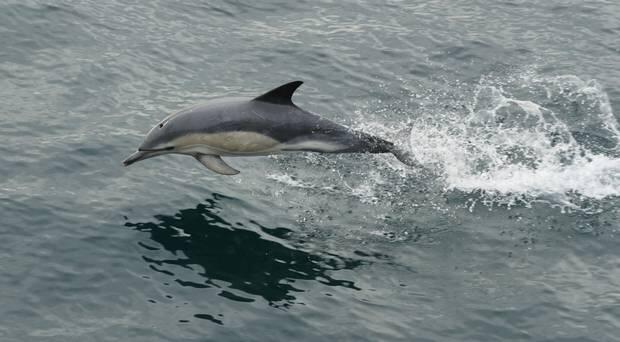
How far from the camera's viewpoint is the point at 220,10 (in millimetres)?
26547

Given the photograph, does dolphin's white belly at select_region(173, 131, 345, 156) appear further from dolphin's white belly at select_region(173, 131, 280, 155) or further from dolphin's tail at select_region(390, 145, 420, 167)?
dolphin's tail at select_region(390, 145, 420, 167)

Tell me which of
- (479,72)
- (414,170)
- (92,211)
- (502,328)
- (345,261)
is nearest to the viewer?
(502,328)

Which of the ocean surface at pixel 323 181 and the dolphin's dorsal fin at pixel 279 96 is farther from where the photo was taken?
the dolphin's dorsal fin at pixel 279 96

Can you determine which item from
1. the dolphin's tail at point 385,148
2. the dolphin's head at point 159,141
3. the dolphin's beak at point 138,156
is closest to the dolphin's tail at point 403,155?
the dolphin's tail at point 385,148

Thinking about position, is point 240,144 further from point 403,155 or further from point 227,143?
point 403,155

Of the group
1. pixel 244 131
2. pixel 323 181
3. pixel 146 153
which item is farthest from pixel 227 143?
pixel 323 181

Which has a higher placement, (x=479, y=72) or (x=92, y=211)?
(x=479, y=72)

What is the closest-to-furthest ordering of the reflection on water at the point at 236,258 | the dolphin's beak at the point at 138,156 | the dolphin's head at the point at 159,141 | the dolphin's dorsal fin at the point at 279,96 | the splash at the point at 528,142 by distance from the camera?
the reflection on water at the point at 236,258, the dolphin's dorsal fin at the point at 279,96, the dolphin's head at the point at 159,141, the dolphin's beak at the point at 138,156, the splash at the point at 528,142

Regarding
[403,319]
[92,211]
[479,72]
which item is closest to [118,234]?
[92,211]

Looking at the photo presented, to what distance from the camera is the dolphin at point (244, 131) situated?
16.6 m

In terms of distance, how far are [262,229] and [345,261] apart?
67.5 inches

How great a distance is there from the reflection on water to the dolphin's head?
1127 mm

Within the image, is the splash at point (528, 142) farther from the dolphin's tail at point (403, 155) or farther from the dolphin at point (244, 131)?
the dolphin at point (244, 131)

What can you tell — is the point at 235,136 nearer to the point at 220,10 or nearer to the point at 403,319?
the point at 403,319
